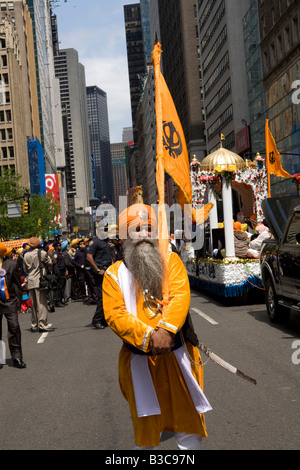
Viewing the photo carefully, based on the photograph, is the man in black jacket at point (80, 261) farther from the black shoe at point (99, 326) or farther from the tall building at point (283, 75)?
the tall building at point (283, 75)

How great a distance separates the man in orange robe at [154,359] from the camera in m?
4.00

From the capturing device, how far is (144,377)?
4.06m

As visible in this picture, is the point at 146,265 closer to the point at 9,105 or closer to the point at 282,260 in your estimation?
the point at 282,260

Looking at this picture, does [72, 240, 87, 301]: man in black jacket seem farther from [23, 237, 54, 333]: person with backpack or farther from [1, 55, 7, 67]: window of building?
[1, 55, 7, 67]: window of building

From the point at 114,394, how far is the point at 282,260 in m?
4.76

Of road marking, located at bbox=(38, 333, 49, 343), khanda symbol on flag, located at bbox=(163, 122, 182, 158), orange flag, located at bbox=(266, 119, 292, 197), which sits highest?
orange flag, located at bbox=(266, 119, 292, 197)

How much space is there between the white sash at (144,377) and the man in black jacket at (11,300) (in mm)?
5322

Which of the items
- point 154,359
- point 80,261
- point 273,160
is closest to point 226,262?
point 273,160

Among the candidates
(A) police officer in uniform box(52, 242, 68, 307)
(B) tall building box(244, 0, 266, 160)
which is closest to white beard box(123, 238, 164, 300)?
(A) police officer in uniform box(52, 242, 68, 307)

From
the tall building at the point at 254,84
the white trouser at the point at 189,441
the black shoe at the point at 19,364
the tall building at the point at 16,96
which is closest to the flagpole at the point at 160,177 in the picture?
the white trouser at the point at 189,441

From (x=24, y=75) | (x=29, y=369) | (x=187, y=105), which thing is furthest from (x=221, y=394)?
(x=24, y=75)

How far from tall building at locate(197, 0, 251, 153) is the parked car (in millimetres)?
51776

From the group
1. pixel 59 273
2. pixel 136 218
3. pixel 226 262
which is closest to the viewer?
pixel 136 218

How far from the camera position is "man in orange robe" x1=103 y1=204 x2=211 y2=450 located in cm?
400
